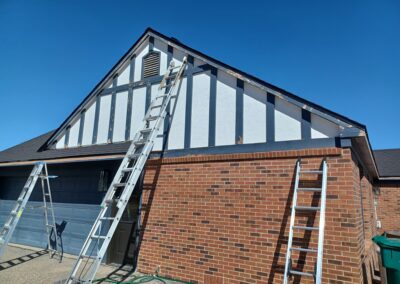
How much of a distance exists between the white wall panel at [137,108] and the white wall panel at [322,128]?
4.61m

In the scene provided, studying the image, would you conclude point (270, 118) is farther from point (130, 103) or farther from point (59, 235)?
point (59, 235)

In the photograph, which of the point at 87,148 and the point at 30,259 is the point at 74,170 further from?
the point at 30,259

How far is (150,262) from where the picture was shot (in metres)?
6.58

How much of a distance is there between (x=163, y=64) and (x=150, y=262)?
533 cm

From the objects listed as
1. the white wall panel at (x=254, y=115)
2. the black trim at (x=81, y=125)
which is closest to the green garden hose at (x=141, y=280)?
the white wall panel at (x=254, y=115)

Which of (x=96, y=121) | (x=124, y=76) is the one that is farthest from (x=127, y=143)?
(x=124, y=76)

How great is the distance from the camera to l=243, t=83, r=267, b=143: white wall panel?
587 centimetres

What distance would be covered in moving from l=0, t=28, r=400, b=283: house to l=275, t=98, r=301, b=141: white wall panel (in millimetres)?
21

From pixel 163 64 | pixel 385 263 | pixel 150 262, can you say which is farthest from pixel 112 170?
pixel 385 263

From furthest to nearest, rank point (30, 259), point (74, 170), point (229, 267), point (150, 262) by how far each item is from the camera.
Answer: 1. point (74, 170)
2. point (30, 259)
3. point (150, 262)
4. point (229, 267)

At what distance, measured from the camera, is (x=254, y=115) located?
19.7 feet

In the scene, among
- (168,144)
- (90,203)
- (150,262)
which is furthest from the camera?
(90,203)

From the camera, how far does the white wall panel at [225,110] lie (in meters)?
6.25

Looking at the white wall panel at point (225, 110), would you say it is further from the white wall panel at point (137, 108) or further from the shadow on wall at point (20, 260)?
the shadow on wall at point (20, 260)
